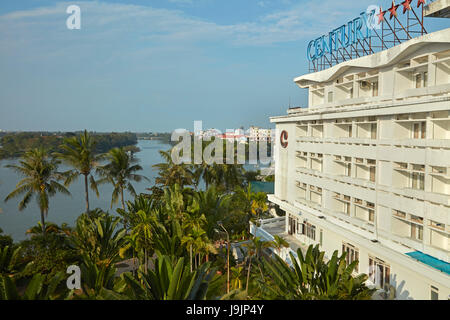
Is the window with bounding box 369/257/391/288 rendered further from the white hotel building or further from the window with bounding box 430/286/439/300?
the window with bounding box 430/286/439/300

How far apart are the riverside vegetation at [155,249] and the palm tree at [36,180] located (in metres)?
0.07

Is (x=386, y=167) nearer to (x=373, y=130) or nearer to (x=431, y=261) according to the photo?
(x=373, y=130)

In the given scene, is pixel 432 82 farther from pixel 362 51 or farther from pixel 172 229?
pixel 172 229

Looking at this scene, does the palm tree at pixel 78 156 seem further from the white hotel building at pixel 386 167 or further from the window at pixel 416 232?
the window at pixel 416 232

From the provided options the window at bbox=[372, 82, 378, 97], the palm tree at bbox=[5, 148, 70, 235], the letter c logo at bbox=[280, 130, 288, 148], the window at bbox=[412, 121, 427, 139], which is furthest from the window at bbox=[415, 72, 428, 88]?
the palm tree at bbox=[5, 148, 70, 235]

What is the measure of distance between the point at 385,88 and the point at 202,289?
43.2 feet

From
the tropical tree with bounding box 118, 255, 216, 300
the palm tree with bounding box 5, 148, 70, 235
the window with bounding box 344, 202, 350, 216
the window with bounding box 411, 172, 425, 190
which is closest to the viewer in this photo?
the tropical tree with bounding box 118, 255, 216, 300

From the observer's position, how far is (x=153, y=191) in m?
33.8

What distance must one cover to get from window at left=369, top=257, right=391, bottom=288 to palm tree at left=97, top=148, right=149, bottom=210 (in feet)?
62.3

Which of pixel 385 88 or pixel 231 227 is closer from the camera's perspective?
pixel 385 88

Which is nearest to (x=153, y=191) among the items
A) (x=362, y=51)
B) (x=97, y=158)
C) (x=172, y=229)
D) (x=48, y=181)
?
(x=97, y=158)

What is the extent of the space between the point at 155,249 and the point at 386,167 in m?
12.1

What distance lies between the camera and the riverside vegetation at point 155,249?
403 inches

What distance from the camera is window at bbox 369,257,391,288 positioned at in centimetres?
1629
